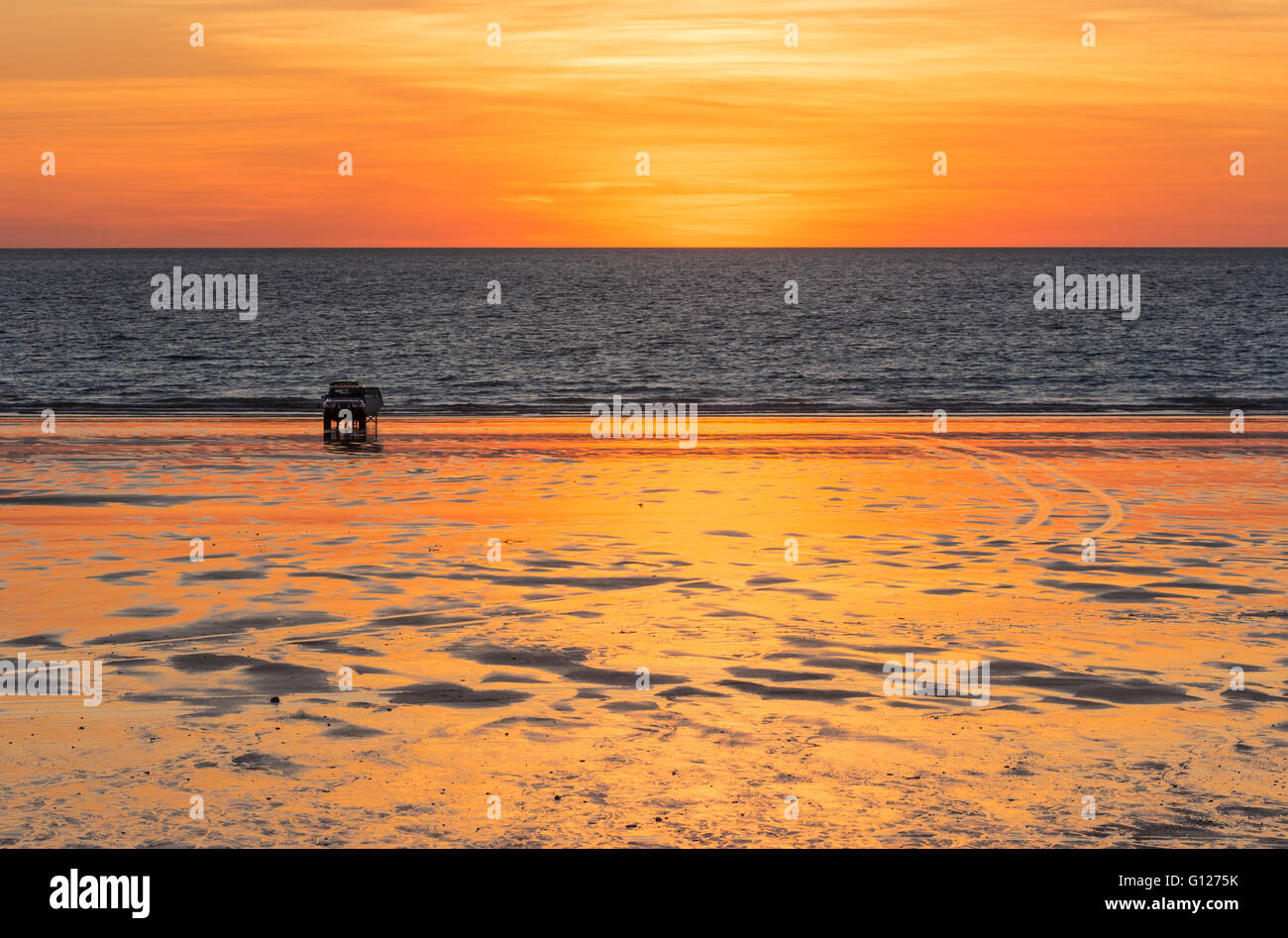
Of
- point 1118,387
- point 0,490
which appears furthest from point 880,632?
point 1118,387

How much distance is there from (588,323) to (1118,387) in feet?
182

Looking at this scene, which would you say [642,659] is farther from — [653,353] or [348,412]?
[653,353]

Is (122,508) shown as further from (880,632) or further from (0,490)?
(880,632)

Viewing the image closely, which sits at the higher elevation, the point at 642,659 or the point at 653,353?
the point at 653,353

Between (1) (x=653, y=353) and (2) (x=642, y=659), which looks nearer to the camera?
(2) (x=642, y=659)

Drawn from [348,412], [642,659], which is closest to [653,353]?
[348,412]

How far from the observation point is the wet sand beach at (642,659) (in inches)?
322

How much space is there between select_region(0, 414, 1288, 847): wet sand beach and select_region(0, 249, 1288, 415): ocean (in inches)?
933

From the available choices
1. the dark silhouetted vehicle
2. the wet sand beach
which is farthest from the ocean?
the wet sand beach

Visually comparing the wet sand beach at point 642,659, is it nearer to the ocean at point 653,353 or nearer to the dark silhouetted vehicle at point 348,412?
the dark silhouetted vehicle at point 348,412

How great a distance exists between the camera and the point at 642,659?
1195cm

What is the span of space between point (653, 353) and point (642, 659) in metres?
71.9

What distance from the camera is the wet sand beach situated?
26.8 feet
